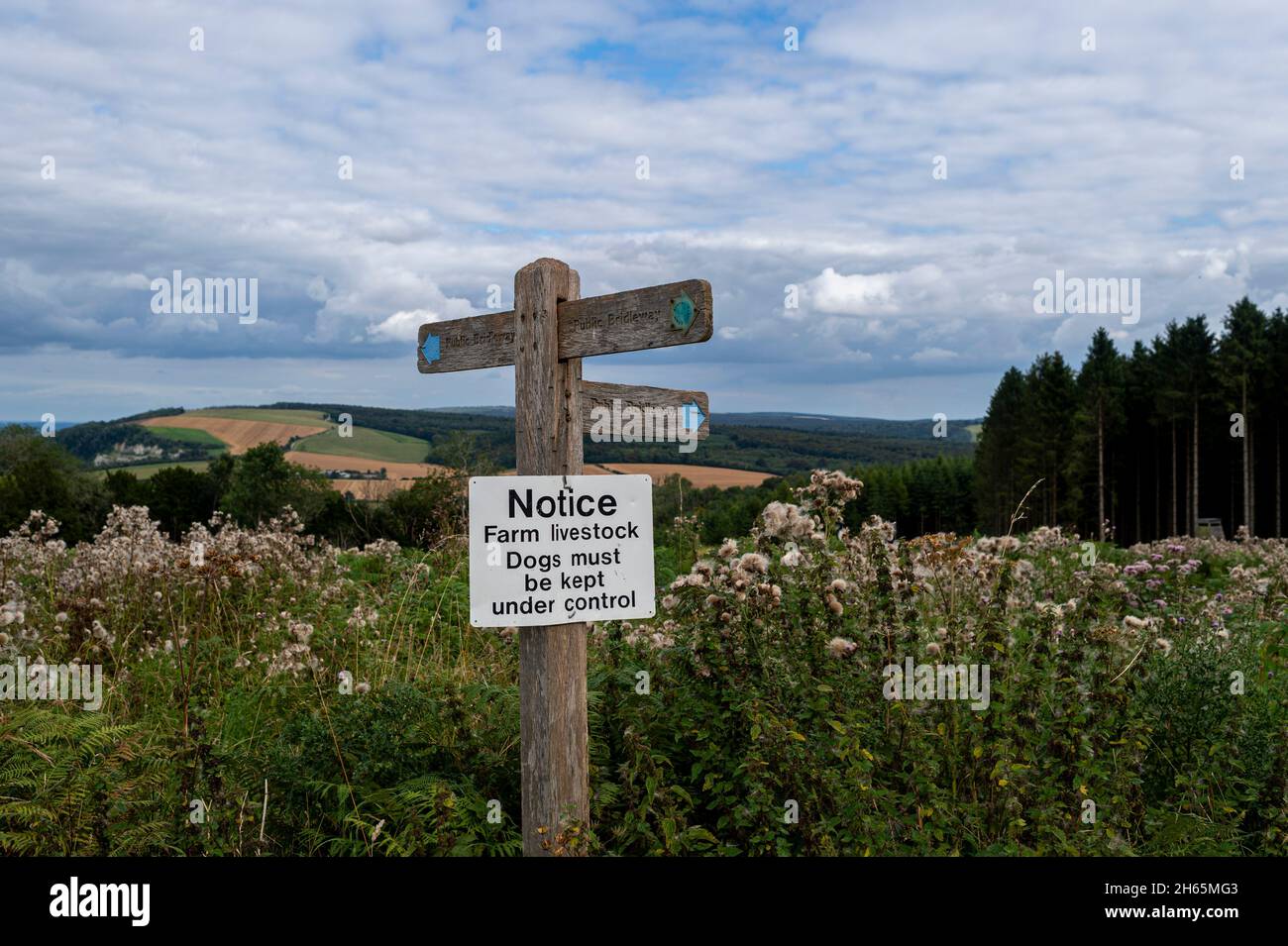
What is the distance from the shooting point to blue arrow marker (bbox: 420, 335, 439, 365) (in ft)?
17.7

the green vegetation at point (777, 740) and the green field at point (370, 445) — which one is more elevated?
the green field at point (370, 445)

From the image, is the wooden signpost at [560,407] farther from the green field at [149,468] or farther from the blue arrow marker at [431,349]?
the green field at [149,468]

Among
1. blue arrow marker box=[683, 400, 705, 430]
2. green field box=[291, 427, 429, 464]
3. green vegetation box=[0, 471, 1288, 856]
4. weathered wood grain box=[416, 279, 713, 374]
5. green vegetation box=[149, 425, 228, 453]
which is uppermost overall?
green vegetation box=[149, 425, 228, 453]

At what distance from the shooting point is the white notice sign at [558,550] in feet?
14.7

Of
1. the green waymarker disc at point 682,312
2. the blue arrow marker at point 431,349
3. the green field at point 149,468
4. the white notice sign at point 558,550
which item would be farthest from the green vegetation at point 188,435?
the green waymarker disc at point 682,312

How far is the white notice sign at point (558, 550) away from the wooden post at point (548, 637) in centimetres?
12

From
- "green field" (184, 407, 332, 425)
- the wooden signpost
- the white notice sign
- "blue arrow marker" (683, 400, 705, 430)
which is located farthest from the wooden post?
"green field" (184, 407, 332, 425)

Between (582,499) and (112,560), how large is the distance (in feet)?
20.6

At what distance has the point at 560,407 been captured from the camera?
4672 mm

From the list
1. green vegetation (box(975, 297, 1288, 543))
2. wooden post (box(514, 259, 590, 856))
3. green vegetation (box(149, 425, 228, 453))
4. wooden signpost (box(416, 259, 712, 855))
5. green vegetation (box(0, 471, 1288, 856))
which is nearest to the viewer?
wooden signpost (box(416, 259, 712, 855))

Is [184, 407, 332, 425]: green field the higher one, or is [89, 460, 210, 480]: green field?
[184, 407, 332, 425]: green field

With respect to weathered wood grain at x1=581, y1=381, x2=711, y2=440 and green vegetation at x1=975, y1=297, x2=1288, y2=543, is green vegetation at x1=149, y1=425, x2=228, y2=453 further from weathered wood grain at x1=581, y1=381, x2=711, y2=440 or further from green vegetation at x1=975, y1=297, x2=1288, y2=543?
weathered wood grain at x1=581, y1=381, x2=711, y2=440

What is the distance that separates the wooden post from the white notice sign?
0.12m

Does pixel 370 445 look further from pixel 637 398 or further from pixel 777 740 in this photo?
pixel 777 740
